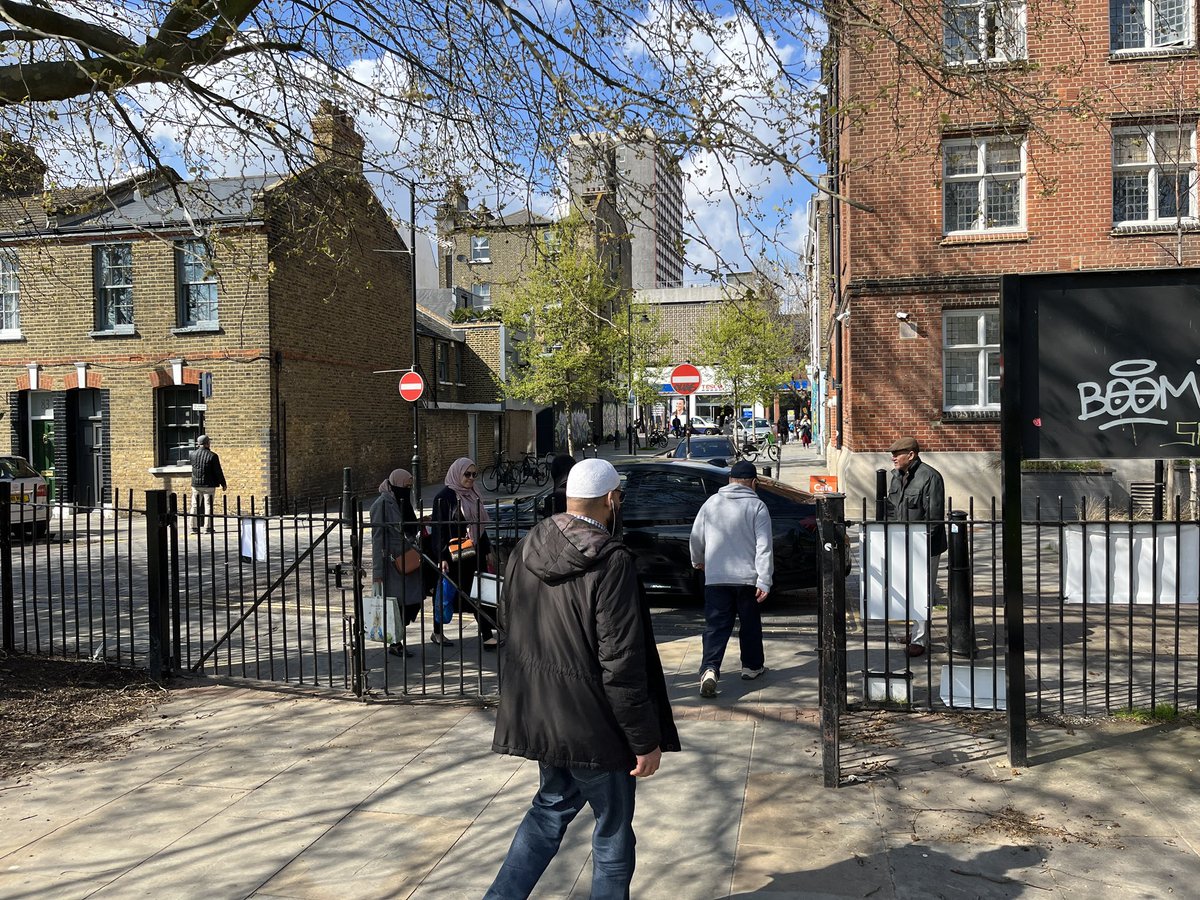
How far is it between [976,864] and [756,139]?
190 inches

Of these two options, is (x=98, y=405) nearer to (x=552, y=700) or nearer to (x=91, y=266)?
(x=91, y=266)

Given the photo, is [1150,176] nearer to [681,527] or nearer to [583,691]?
[681,527]

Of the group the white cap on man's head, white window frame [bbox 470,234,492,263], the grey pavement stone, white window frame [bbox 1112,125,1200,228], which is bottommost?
the grey pavement stone

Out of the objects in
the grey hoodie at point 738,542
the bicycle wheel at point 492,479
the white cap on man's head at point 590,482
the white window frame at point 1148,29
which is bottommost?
the bicycle wheel at point 492,479

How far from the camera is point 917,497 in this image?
7629mm

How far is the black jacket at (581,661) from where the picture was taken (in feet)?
10.3

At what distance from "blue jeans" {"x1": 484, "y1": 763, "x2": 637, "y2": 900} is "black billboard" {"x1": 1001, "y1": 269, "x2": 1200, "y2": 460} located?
2.90 metres

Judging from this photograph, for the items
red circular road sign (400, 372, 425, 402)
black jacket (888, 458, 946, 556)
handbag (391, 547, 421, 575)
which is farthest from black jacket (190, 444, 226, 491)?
black jacket (888, 458, 946, 556)

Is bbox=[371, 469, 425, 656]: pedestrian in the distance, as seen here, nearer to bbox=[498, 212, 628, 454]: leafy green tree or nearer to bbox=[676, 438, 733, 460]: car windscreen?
bbox=[676, 438, 733, 460]: car windscreen

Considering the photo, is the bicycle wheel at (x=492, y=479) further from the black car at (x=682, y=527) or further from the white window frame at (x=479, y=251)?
the white window frame at (x=479, y=251)

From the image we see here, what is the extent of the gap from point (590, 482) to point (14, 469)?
1647 centimetres

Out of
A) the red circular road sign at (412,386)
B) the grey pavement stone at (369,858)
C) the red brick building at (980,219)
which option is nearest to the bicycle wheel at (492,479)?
the red circular road sign at (412,386)

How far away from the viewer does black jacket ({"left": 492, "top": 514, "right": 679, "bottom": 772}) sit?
313 cm

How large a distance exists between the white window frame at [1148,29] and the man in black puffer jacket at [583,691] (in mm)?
18345
